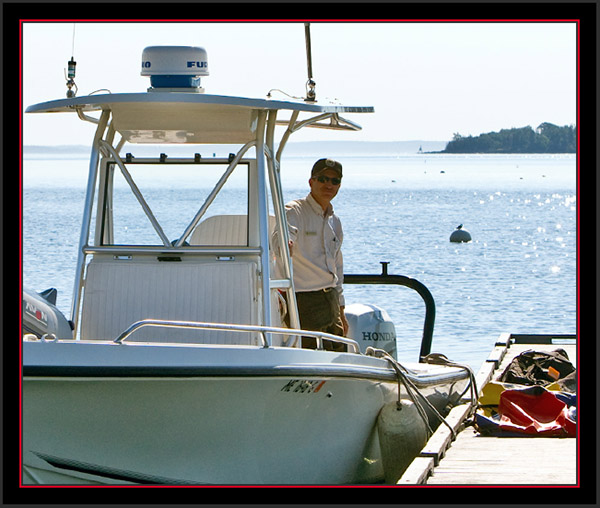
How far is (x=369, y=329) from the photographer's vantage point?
27.4ft

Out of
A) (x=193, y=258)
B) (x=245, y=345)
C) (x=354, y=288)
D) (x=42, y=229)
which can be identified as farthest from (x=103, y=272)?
(x=42, y=229)

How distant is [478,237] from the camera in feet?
124

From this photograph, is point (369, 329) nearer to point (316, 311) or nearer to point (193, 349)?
point (316, 311)

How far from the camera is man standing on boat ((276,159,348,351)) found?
727 cm

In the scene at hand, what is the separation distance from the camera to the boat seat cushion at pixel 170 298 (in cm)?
632

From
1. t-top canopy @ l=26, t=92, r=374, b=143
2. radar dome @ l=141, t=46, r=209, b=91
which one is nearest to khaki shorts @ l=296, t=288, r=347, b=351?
t-top canopy @ l=26, t=92, r=374, b=143

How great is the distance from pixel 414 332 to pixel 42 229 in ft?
43.1

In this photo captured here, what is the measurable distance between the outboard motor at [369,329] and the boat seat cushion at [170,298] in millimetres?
2103

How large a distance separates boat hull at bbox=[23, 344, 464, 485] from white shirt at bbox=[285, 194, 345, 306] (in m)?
1.07

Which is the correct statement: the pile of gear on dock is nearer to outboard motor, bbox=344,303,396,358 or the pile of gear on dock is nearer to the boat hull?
outboard motor, bbox=344,303,396,358

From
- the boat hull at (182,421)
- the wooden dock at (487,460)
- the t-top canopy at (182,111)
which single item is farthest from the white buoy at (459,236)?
the boat hull at (182,421)

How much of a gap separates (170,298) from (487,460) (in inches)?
95.1

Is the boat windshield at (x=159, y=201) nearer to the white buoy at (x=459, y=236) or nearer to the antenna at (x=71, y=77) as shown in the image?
the antenna at (x=71, y=77)
